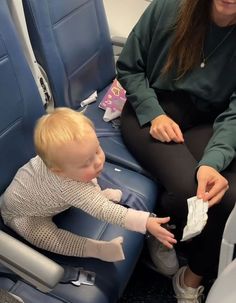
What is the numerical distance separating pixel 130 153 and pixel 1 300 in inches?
Answer: 25.5

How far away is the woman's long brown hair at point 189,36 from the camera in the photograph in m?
1.19

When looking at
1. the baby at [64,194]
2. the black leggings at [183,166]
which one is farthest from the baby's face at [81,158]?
the black leggings at [183,166]

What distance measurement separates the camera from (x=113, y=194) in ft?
3.73

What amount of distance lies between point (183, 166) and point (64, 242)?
0.40m

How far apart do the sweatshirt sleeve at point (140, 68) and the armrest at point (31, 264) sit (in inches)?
23.9

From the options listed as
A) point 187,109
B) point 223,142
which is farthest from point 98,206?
point 187,109

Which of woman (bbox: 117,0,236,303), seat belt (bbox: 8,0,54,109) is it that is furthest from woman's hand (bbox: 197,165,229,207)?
seat belt (bbox: 8,0,54,109)

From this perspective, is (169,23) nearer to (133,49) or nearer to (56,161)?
(133,49)

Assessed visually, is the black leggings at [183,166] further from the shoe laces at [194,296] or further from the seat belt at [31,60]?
the seat belt at [31,60]

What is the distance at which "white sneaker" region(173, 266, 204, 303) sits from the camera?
1.27m

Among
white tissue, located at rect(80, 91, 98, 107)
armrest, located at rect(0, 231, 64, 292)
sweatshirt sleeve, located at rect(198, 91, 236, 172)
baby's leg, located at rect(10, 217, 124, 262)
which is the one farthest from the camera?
white tissue, located at rect(80, 91, 98, 107)

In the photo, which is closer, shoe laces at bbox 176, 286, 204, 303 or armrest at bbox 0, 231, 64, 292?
armrest at bbox 0, 231, 64, 292

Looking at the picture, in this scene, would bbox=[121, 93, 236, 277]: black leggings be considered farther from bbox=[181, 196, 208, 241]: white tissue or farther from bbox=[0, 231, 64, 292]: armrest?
bbox=[0, 231, 64, 292]: armrest

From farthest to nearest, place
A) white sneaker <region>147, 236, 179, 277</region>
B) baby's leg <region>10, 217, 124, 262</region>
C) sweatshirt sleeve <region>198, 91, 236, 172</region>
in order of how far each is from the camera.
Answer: white sneaker <region>147, 236, 179, 277</region> → sweatshirt sleeve <region>198, 91, 236, 172</region> → baby's leg <region>10, 217, 124, 262</region>
